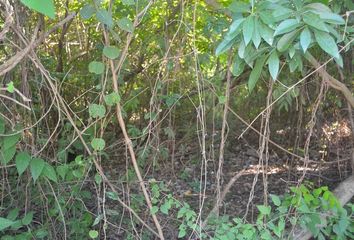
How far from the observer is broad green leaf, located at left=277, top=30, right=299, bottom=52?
1929 millimetres

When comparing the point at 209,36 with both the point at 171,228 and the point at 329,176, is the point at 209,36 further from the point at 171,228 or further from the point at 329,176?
the point at 329,176

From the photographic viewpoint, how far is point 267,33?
193 centimetres

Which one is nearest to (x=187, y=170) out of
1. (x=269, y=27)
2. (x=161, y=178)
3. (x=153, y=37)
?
(x=161, y=178)

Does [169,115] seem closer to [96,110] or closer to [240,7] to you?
[96,110]

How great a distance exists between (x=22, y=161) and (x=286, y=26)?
132 cm

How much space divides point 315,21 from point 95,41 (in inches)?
79.9

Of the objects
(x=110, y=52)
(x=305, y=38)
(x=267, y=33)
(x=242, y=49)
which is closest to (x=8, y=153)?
(x=110, y=52)

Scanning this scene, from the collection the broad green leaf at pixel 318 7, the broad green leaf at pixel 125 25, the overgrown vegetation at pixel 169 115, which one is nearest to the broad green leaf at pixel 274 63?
the overgrown vegetation at pixel 169 115

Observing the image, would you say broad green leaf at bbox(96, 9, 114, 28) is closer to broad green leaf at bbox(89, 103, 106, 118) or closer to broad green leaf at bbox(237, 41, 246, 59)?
broad green leaf at bbox(89, 103, 106, 118)

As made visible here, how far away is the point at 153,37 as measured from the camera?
3.54 meters

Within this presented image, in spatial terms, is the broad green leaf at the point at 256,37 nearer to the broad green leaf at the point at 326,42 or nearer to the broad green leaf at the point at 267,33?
the broad green leaf at the point at 267,33

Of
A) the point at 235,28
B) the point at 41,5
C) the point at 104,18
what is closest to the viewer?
the point at 41,5

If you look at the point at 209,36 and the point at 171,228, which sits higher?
the point at 209,36

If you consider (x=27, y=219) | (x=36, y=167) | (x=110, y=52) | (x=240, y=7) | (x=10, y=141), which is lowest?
(x=27, y=219)
